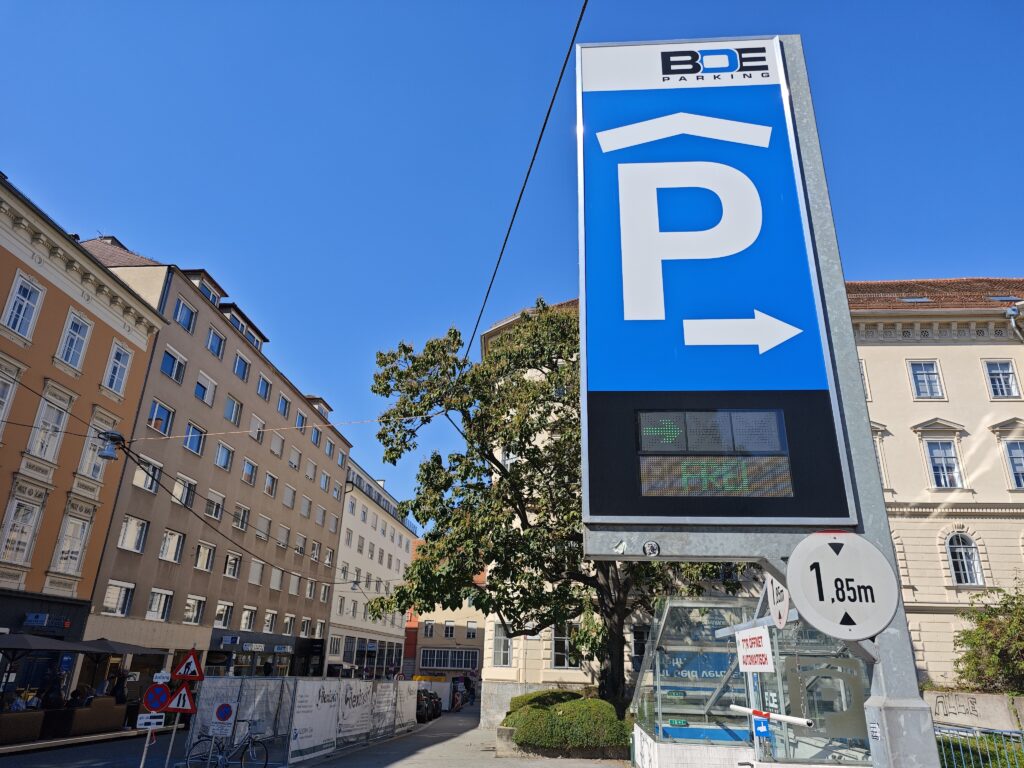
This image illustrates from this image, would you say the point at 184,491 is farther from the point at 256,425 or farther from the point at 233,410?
the point at 256,425

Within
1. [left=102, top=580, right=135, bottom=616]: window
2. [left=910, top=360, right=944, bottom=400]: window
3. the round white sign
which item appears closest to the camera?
the round white sign

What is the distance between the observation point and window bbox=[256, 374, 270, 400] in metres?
42.3

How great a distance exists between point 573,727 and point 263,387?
31138 millimetres

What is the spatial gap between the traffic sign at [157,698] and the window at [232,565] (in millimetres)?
25457

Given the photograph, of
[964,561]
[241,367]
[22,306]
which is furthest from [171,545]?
[964,561]

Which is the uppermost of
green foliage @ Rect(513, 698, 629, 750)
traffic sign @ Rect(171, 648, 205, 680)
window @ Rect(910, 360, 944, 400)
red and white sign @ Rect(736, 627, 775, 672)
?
window @ Rect(910, 360, 944, 400)

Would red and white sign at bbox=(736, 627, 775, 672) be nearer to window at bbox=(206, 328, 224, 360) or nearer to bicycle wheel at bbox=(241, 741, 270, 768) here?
bicycle wheel at bbox=(241, 741, 270, 768)

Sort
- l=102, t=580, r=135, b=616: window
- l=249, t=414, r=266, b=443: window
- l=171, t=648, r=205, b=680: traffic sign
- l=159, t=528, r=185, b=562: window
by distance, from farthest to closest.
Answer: l=249, t=414, r=266, b=443: window
l=159, t=528, r=185, b=562: window
l=102, t=580, r=135, b=616: window
l=171, t=648, r=205, b=680: traffic sign

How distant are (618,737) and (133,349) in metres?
24.9

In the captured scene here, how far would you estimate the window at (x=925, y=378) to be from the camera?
33.6m

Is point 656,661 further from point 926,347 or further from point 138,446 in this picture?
point 926,347

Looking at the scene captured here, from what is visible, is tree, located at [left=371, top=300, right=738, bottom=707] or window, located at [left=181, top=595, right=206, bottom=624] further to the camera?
window, located at [left=181, top=595, right=206, bottom=624]

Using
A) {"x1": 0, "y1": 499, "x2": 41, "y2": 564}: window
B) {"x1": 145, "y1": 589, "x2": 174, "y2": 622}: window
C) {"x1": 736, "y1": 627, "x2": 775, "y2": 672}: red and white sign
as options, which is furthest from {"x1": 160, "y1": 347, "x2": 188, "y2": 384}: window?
{"x1": 736, "y1": 627, "x2": 775, "y2": 672}: red and white sign

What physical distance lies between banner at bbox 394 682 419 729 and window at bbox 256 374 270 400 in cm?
2114
